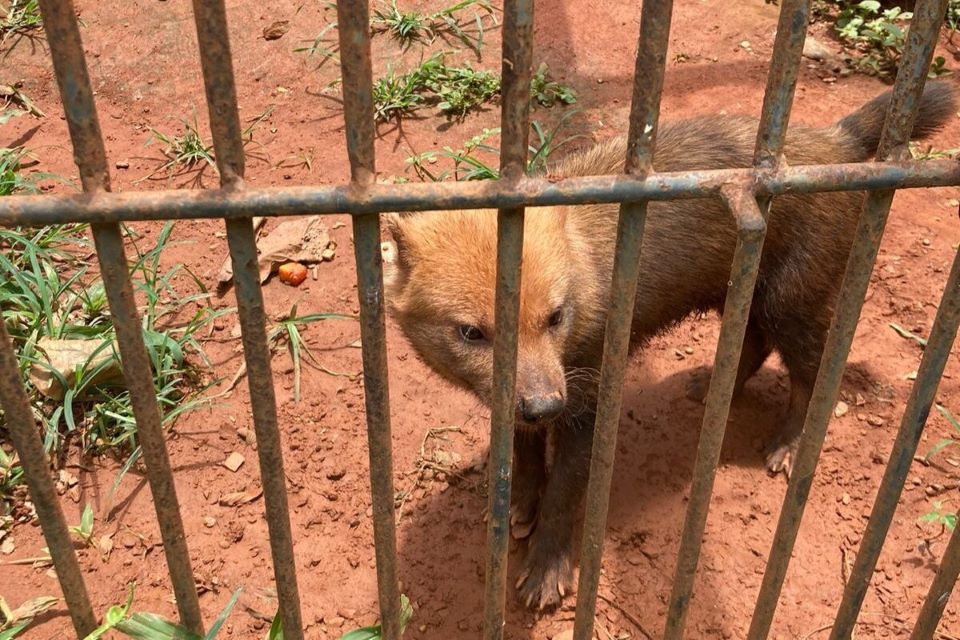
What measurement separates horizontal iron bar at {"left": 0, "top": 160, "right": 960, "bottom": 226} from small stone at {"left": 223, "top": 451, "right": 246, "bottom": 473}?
238cm

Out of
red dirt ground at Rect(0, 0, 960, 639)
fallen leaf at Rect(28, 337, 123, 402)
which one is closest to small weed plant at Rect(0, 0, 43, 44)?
red dirt ground at Rect(0, 0, 960, 639)

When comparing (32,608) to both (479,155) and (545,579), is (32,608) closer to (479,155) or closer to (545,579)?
(545,579)

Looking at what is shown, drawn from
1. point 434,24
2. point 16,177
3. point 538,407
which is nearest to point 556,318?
point 538,407

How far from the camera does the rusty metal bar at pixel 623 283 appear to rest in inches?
62.2

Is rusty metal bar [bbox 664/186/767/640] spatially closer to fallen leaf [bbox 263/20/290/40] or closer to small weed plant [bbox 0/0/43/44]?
fallen leaf [bbox 263/20/290/40]

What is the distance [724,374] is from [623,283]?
12.0 inches

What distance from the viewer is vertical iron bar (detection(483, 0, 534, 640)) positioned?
154 centimetres

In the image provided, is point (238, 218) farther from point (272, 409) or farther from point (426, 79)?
point (426, 79)

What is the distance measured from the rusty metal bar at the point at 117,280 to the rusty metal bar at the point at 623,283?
2.95ft

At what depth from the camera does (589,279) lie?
3490mm

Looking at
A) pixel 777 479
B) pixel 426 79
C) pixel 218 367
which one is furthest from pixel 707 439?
pixel 426 79

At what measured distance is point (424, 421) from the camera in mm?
4195

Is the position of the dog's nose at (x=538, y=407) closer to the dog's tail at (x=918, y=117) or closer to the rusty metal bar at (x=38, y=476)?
the rusty metal bar at (x=38, y=476)

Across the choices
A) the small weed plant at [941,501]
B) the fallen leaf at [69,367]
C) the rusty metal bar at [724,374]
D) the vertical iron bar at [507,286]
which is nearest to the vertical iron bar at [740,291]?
the rusty metal bar at [724,374]
